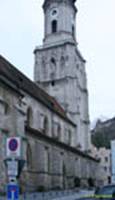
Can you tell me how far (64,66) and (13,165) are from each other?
153ft

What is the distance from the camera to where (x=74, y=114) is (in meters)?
54.9

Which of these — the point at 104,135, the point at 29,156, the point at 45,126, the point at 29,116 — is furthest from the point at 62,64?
the point at 104,135

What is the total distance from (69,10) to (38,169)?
33.8m

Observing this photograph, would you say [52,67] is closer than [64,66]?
No

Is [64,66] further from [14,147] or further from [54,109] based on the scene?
[14,147]

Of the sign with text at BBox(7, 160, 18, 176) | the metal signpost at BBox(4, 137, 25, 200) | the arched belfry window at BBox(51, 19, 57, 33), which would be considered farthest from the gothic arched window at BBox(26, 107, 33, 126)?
the sign with text at BBox(7, 160, 18, 176)

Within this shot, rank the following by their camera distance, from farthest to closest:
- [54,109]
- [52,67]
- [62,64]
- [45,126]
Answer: [52,67], [62,64], [54,109], [45,126]

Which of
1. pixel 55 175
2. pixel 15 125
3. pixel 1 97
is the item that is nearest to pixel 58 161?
pixel 55 175

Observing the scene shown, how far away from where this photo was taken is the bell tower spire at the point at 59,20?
2330 inches

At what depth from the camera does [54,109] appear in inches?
1817

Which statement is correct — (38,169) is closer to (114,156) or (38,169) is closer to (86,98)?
(114,156)

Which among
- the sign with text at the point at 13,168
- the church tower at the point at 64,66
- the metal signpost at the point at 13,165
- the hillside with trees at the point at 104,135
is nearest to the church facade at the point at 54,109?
the church tower at the point at 64,66

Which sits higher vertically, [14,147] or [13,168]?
[14,147]

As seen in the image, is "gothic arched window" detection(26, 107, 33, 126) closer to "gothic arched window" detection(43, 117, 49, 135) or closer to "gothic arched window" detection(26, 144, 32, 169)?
"gothic arched window" detection(43, 117, 49, 135)
